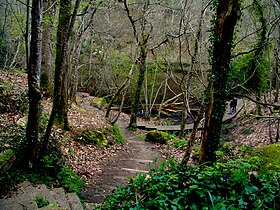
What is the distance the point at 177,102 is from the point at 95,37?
350 inches

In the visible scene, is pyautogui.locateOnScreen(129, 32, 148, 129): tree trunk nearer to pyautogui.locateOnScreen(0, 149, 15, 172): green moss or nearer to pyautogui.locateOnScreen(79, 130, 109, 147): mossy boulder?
pyautogui.locateOnScreen(79, 130, 109, 147): mossy boulder

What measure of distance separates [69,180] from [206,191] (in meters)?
3.97

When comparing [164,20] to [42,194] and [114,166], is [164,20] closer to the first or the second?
[114,166]

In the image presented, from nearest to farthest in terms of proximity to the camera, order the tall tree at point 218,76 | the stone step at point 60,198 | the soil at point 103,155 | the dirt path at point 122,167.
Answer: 1. the stone step at point 60,198
2. the tall tree at point 218,76
3. the dirt path at point 122,167
4. the soil at point 103,155

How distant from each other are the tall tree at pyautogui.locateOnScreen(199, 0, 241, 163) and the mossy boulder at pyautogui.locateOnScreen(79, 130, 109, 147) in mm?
4531

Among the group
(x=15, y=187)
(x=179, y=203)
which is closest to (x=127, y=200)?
(x=179, y=203)

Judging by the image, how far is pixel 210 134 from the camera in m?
5.08

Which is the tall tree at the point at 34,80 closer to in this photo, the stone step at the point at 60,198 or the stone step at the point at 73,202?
the stone step at the point at 60,198

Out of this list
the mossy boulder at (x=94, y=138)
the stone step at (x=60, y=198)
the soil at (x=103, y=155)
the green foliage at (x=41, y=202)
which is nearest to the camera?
the green foliage at (x=41, y=202)

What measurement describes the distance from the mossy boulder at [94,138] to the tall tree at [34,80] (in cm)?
318

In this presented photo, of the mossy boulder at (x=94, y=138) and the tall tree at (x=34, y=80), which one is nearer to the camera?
the tall tree at (x=34, y=80)

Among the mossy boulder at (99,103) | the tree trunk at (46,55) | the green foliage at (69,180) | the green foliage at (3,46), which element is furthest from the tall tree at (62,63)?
the mossy boulder at (99,103)

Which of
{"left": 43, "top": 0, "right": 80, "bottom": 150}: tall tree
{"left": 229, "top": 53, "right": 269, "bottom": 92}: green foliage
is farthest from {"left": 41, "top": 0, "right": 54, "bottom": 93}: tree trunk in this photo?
{"left": 229, "top": 53, "right": 269, "bottom": 92}: green foliage

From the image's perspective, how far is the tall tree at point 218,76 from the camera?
4.91 m
